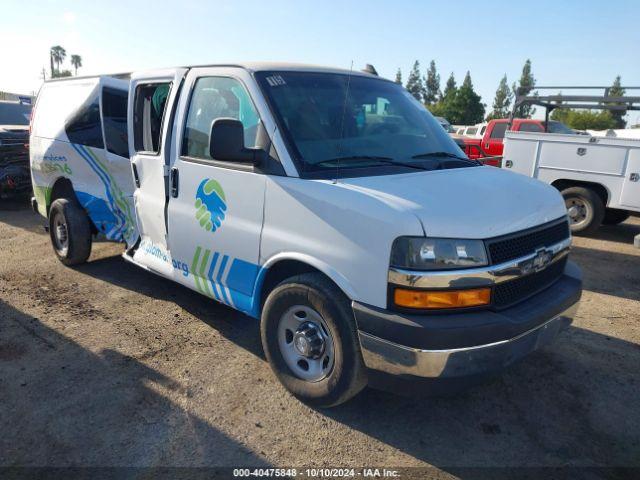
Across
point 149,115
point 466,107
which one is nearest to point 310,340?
point 149,115

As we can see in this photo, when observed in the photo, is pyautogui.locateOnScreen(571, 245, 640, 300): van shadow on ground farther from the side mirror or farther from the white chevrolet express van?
the side mirror

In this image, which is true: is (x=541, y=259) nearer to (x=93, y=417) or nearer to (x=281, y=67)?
(x=281, y=67)

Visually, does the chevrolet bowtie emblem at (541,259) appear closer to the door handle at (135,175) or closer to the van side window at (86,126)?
the door handle at (135,175)

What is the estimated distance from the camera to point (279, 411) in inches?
127

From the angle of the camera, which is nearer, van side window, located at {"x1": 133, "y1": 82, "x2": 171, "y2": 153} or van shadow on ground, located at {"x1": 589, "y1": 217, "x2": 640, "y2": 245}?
van side window, located at {"x1": 133, "y1": 82, "x2": 171, "y2": 153}

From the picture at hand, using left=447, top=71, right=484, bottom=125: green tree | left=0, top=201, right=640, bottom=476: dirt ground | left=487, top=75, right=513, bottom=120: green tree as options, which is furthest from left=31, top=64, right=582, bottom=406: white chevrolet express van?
left=487, top=75, right=513, bottom=120: green tree

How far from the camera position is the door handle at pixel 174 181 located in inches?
153

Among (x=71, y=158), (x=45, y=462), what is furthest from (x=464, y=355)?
(x=71, y=158)

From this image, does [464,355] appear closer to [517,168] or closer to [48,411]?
[48,411]

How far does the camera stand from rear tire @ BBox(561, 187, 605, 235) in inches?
315

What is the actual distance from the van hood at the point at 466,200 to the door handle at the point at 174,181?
155 cm

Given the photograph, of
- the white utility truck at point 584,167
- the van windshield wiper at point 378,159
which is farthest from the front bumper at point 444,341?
the white utility truck at point 584,167

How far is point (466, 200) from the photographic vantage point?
283cm

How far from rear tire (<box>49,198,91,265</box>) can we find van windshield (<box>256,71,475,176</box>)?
11.1 ft
